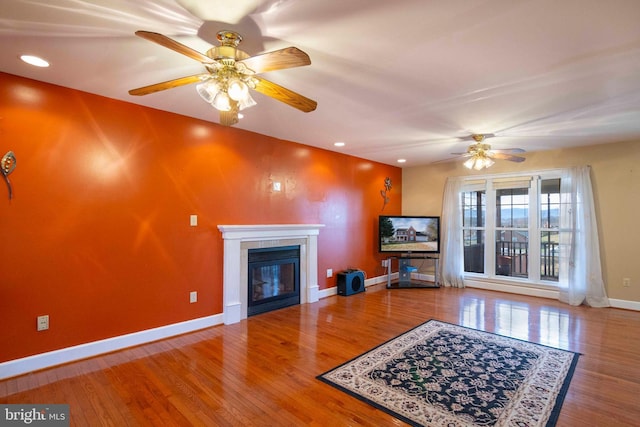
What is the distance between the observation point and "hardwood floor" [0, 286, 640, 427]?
2131 millimetres

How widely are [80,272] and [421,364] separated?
3303 millimetres

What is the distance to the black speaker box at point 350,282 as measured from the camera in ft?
17.5

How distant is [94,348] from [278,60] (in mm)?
3132

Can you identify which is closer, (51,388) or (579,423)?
(579,423)

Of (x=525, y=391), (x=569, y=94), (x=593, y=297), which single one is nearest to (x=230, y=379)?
(x=525, y=391)

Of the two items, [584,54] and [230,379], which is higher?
[584,54]

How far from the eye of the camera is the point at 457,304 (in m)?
4.87

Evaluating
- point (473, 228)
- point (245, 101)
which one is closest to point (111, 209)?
point (245, 101)

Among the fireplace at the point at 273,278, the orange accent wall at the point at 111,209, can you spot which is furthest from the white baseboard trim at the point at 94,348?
the fireplace at the point at 273,278

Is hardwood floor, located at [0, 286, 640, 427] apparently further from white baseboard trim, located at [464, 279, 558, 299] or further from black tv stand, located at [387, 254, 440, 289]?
black tv stand, located at [387, 254, 440, 289]

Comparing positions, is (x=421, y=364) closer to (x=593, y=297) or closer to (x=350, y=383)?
(x=350, y=383)

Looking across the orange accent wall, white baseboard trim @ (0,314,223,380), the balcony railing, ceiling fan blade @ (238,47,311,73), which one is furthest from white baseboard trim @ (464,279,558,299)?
ceiling fan blade @ (238,47,311,73)

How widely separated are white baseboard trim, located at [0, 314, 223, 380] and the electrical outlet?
22cm

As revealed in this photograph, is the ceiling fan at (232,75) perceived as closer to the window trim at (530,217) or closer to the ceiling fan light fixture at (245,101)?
the ceiling fan light fixture at (245,101)
